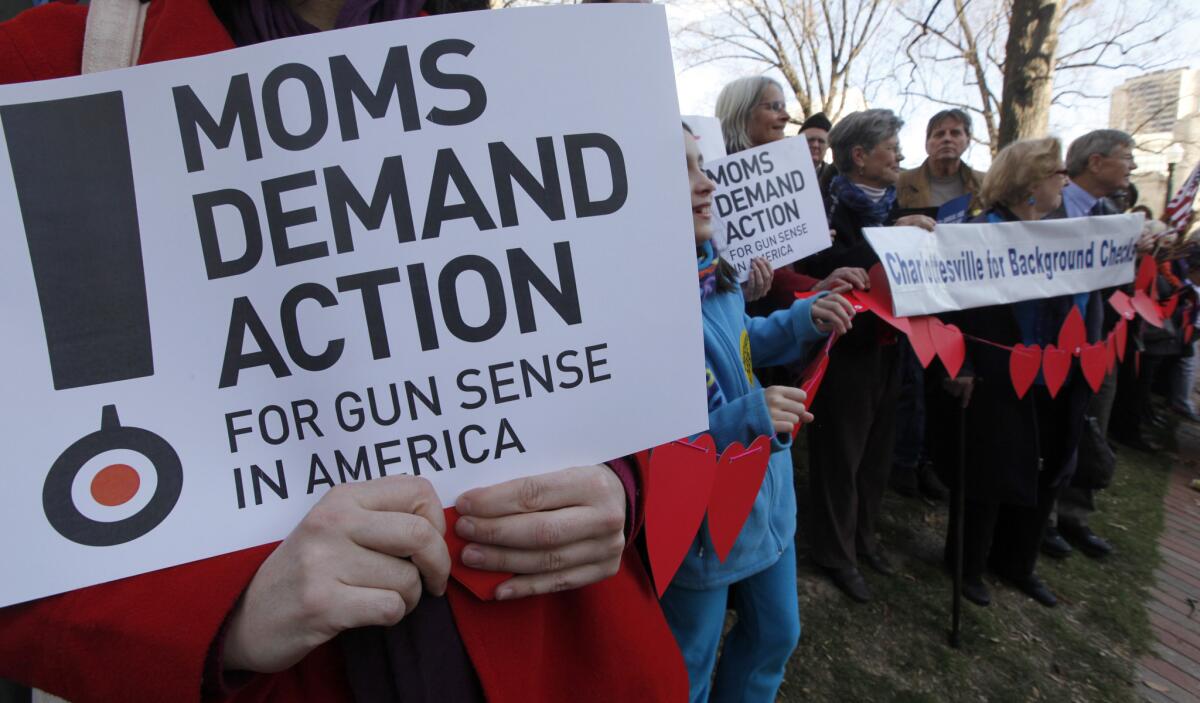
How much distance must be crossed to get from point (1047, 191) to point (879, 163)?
2.42ft

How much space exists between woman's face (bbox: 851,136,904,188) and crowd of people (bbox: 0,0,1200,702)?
14 mm

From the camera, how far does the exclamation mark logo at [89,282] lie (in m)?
0.60

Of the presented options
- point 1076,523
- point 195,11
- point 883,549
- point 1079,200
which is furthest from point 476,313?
point 1076,523

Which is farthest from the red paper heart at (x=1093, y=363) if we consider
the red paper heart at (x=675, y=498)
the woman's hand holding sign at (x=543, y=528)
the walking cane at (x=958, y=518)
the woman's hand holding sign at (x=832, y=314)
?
the woman's hand holding sign at (x=543, y=528)

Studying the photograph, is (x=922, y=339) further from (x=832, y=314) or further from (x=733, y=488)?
(x=733, y=488)

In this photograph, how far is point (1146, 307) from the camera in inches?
143

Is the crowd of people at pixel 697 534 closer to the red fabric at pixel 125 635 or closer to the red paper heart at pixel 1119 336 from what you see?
the red fabric at pixel 125 635

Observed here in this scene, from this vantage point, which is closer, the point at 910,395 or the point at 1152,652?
the point at 1152,652

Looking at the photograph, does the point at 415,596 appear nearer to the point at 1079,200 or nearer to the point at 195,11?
the point at 195,11

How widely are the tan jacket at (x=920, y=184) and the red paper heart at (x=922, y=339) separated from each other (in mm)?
2446

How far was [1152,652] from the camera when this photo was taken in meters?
3.04

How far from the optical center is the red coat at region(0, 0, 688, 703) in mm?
585

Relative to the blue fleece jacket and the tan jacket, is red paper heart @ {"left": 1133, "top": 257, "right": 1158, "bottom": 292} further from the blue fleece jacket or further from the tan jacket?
the blue fleece jacket

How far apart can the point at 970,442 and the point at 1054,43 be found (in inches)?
268
